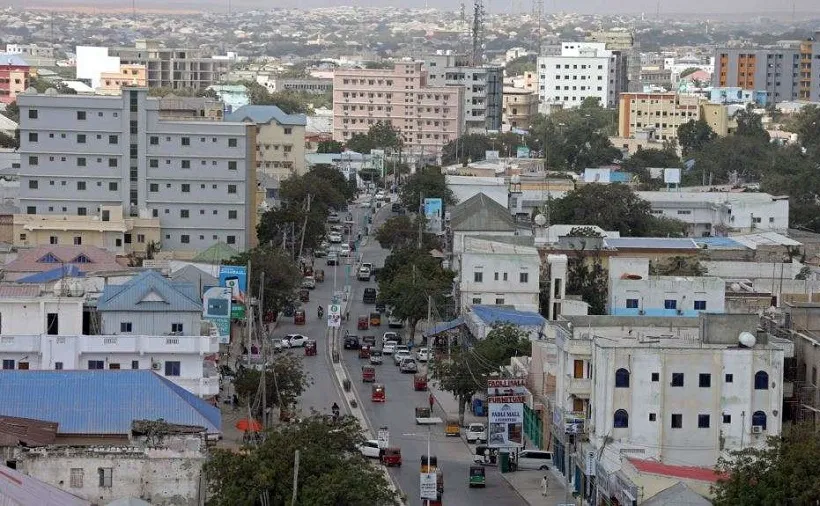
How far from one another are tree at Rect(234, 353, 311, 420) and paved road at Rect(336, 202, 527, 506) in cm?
159

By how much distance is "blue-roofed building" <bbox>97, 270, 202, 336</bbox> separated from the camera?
43031mm

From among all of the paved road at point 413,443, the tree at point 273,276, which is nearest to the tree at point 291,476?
the paved road at point 413,443

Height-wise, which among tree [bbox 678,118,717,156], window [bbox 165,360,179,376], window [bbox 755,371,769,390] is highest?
window [bbox 755,371,769,390]

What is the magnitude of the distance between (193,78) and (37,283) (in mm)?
105755

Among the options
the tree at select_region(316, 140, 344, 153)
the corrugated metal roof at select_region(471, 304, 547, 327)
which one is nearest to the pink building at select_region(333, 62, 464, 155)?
the tree at select_region(316, 140, 344, 153)

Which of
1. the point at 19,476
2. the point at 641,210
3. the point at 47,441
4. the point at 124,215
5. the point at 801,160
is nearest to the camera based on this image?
the point at 19,476

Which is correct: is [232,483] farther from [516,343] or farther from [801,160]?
[801,160]

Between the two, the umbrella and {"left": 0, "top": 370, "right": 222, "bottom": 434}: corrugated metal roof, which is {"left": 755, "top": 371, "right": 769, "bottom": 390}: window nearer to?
the umbrella

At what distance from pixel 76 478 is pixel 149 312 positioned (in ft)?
33.2

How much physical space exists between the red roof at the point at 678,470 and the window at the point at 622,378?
147cm

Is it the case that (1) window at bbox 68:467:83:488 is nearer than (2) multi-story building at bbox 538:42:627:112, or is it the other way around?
(1) window at bbox 68:467:83:488

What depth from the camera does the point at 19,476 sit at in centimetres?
3138

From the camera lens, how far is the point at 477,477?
3809cm

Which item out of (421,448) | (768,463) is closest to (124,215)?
(421,448)
